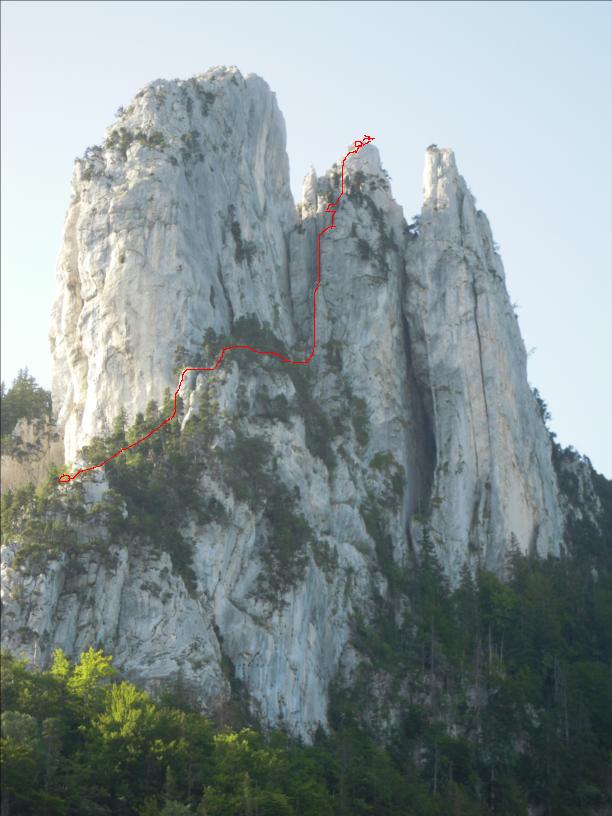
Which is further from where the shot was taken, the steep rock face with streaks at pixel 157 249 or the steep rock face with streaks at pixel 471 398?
the steep rock face with streaks at pixel 471 398

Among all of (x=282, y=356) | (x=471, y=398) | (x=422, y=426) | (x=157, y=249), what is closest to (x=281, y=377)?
(x=282, y=356)

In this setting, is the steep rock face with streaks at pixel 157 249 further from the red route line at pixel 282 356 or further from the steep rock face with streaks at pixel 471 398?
the steep rock face with streaks at pixel 471 398

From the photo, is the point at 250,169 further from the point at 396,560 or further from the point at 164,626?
the point at 164,626

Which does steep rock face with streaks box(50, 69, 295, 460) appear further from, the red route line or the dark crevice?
the dark crevice

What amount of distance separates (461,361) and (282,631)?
25465mm

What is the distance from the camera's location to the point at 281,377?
76125mm

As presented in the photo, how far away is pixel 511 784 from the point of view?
70.5 metres

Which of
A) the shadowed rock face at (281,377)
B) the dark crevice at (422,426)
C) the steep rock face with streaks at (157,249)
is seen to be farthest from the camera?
the dark crevice at (422,426)

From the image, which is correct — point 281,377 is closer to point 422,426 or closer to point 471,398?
point 422,426

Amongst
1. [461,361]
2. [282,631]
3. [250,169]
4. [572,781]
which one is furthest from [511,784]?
[250,169]

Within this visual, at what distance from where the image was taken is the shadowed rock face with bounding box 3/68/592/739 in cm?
6356

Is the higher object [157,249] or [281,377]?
[157,249]

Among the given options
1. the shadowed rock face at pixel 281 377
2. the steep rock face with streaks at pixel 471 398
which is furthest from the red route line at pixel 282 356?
the steep rock face with streaks at pixel 471 398

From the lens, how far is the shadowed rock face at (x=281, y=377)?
63.6 metres
